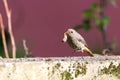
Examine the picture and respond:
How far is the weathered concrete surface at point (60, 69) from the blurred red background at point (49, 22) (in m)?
3.94

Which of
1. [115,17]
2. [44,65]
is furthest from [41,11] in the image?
[44,65]

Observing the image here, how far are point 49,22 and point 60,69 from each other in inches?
165

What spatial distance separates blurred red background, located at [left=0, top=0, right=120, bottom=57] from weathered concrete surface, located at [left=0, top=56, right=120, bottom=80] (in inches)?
155

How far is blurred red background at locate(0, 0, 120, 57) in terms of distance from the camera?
6.33 m

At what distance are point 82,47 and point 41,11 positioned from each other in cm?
368

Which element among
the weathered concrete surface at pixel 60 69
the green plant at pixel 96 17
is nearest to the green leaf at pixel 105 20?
the green plant at pixel 96 17

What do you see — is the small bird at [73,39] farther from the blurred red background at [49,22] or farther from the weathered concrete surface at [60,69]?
the blurred red background at [49,22]

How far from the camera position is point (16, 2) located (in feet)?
21.0

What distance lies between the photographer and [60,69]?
2.30 meters

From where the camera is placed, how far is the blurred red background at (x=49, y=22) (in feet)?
20.8

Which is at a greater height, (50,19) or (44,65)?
(50,19)

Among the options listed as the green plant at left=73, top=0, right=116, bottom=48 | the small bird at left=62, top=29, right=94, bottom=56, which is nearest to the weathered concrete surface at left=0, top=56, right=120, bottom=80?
the small bird at left=62, top=29, right=94, bottom=56

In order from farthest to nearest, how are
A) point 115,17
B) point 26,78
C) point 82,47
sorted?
point 115,17 < point 82,47 < point 26,78

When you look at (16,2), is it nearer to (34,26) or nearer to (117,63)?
(34,26)
